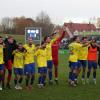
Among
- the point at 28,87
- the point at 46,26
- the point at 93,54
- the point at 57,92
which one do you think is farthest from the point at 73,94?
the point at 46,26

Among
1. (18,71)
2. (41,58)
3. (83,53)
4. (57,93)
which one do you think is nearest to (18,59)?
(18,71)

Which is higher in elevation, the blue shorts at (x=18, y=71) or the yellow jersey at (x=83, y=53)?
the yellow jersey at (x=83, y=53)

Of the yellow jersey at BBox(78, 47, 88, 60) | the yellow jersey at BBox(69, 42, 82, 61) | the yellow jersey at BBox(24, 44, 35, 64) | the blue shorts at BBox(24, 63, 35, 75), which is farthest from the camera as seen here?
the yellow jersey at BBox(78, 47, 88, 60)

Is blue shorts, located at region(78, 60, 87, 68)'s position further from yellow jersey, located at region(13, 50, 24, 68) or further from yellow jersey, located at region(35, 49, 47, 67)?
yellow jersey, located at region(13, 50, 24, 68)

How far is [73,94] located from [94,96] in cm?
83

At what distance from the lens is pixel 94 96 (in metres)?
13.5

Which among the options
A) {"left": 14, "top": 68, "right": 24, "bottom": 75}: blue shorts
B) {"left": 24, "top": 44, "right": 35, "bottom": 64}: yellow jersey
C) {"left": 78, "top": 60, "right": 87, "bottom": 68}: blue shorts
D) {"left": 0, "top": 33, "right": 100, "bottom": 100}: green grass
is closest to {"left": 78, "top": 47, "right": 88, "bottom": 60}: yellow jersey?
{"left": 78, "top": 60, "right": 87, "bottom": 68}: blue shorts

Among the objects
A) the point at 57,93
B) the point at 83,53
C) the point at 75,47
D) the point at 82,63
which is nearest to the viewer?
the point at 57,93

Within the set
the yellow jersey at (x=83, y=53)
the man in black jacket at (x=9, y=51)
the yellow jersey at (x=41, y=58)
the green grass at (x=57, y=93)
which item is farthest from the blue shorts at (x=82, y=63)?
the man in black jacket at (x=9, y=51)

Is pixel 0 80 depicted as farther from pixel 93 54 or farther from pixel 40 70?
pixel 93 54

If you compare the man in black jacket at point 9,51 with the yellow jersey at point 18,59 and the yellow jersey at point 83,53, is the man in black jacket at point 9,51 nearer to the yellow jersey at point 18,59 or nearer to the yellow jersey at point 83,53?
the yellow jersey at point 18,59

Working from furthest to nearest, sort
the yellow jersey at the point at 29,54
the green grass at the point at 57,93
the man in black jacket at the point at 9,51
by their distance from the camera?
the man in black jacket at the point at 9,51, the yellow jersey at the point at 29,54, the green grass at the point at 57,93

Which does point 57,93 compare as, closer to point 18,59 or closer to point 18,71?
point 18,71

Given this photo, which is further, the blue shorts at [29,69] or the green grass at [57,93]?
the blue shorts at [29,69]
